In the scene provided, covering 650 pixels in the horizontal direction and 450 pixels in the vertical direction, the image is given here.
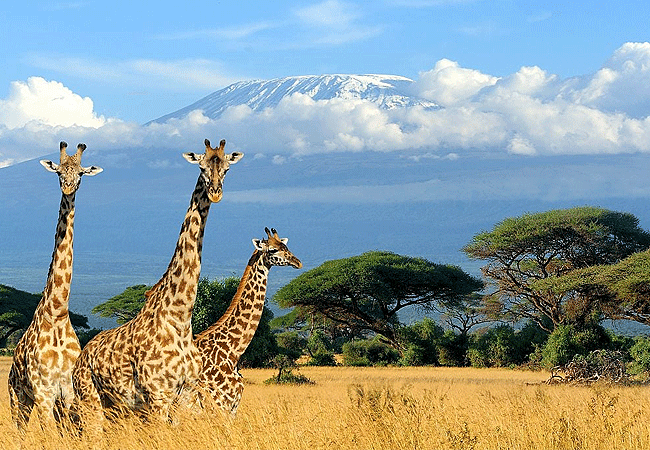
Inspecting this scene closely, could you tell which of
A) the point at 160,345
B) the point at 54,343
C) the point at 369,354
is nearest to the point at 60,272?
the point at 54,343

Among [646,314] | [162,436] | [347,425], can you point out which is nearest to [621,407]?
[347,425]

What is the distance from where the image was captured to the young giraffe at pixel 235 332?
33.9 feet

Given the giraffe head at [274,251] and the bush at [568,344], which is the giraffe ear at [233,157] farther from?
the bush at [568,344]

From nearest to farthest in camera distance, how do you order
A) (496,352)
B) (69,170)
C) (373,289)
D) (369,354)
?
(69,170)
(496,352)
(369,354)
(373,289)

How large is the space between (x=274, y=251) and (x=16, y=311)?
43.2 meters

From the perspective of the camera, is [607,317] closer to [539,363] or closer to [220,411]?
[539,363]

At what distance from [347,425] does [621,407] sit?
14.4 ft

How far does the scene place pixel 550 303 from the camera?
40500 millimetres

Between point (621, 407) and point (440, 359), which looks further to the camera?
point (440, 359)

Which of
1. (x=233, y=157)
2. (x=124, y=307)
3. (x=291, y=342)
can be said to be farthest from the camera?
(x=124, y=307)

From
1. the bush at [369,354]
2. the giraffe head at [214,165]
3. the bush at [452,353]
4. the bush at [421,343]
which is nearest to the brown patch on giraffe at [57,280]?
the giraffe head at [214,165]

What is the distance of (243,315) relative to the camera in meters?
11.5

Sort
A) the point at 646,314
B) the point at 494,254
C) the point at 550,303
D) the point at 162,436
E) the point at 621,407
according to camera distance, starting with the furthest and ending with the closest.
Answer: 1. the point at 494,254
2. the point at 550,303
3. the point at 646,314
4. the point at 621,407
5. the point at 162,436

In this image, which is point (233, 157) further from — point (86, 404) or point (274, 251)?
point (86, 404)
